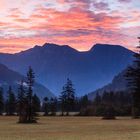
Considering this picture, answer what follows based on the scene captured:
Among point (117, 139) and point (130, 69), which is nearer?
point (117, 139)

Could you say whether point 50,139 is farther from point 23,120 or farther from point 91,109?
point 91,109

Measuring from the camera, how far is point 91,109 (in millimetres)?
148375

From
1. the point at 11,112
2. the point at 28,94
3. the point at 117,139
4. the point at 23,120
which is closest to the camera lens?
the point at 117,139

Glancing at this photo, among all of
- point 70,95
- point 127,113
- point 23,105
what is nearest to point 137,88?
point 23,105

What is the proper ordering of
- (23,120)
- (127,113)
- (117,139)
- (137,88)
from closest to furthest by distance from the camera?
(117,139) < (23,120) < (137,88) < (127,113)

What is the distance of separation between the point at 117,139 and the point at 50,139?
5.24 meters

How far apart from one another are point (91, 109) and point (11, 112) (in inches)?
1139

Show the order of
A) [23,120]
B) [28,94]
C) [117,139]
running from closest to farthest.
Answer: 1. [117,139]
2. [23,120]
3. [28,94]

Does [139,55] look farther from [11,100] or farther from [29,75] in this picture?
[11,100]

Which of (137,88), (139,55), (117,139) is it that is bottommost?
(117,139)

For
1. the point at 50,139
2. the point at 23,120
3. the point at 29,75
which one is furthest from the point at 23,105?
the point at 50,139

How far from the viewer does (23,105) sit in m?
92.6

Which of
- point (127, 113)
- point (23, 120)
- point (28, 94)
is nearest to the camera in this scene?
point (23, 120)

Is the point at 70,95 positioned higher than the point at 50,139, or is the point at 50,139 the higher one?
the point at 70,95
